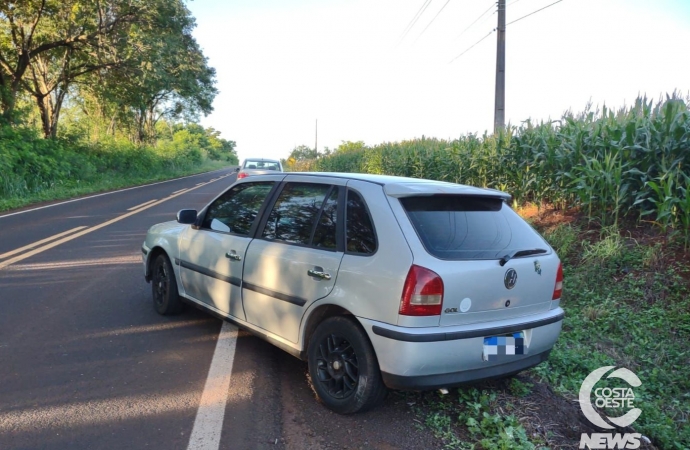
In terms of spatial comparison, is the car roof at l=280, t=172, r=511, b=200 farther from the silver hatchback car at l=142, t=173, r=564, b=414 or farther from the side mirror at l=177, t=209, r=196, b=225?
the side mirror at l=177, t=209, r=196, b=225

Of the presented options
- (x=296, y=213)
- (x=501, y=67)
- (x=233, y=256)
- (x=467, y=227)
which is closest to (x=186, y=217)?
(x=233, y=256)

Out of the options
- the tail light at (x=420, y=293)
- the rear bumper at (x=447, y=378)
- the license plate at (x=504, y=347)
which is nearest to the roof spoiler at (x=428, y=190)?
the tail light at (x=420, y=293)

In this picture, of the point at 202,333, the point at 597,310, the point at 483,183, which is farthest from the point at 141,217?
the point at 597,310

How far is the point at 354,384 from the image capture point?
3.50m

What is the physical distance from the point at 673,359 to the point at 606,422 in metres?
1.41

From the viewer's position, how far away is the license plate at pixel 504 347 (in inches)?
134

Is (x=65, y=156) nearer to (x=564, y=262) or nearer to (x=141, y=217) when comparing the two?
(x=141, y=217)

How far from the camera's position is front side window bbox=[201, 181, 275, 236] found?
4.72 m

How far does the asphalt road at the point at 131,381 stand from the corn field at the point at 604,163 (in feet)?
15.0

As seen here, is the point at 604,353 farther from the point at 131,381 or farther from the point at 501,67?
the point at 501,67

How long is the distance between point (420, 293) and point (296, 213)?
1.48 meters

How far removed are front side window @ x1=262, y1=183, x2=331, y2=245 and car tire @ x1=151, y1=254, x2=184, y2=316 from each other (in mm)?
1621

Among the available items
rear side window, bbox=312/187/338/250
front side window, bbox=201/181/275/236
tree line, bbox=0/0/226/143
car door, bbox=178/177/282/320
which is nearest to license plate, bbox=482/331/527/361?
rear side window, bbox=312/187/338/250

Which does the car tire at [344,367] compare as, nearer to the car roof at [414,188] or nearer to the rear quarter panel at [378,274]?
the rear quarter panel at [378,274]
